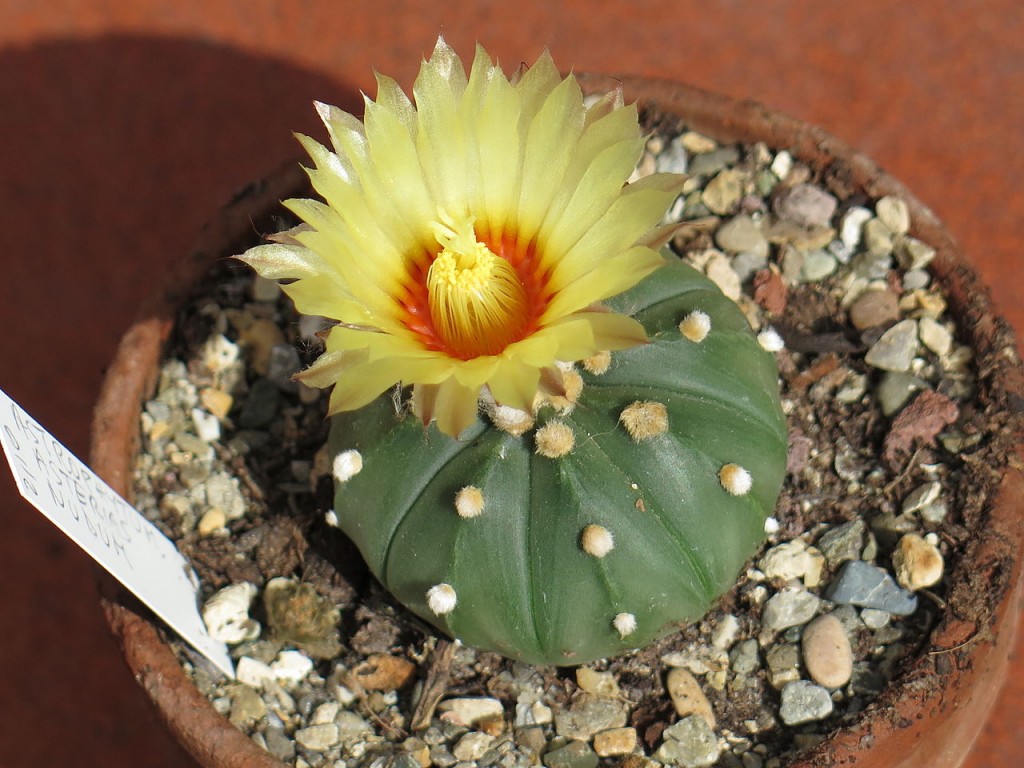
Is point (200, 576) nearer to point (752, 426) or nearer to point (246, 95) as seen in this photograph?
point (752, 426)

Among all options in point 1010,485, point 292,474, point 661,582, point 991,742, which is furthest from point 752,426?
point 991,742

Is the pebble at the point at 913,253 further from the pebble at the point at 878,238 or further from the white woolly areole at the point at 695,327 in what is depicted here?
the white woolly areole at the point at 695,327

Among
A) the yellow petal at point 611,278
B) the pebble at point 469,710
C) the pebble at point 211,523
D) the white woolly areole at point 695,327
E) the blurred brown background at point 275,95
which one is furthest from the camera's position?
the blurred brown background at point 275,95

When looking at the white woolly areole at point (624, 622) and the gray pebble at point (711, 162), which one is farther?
the gray pebble at point (711, 162)

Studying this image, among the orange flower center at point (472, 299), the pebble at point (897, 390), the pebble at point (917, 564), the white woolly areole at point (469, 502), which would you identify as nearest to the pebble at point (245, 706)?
the white woolly areole at point (469, 502)

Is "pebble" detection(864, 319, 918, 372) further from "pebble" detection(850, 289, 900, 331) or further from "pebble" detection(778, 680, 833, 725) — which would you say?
"pebble" detection(778, 680, 833, 725)

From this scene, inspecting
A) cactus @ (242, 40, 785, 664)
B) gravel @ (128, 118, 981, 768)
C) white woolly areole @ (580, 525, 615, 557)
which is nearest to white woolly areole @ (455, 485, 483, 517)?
cactus @ (242, 40, 785, 664)
